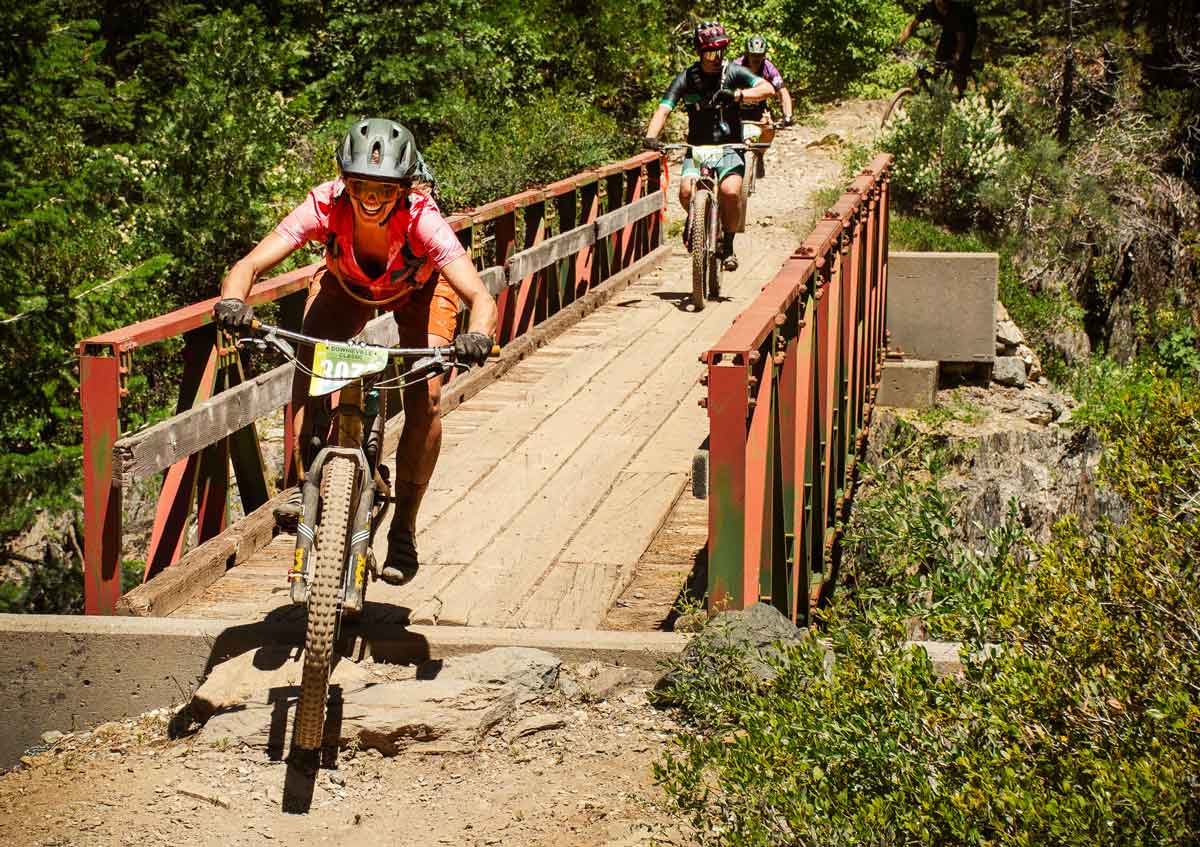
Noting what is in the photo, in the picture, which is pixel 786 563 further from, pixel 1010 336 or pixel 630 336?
pixel 1010 336

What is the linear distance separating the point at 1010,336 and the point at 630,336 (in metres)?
4.79

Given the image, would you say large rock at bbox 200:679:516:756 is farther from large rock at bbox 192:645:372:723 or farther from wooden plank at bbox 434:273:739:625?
wooden plank at bbox 434:273:739:625

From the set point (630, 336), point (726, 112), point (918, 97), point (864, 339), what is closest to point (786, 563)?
point (864, 339)

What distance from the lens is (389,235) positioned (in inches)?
206

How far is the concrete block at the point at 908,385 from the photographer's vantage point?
42.2ft

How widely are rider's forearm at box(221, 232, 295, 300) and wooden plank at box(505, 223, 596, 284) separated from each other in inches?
204

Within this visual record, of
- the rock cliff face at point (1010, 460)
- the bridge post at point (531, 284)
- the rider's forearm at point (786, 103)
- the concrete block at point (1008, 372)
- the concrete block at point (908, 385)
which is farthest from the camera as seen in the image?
the concrete block at point (1008, 372)

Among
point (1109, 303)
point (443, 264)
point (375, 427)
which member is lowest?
point (1109, 303)

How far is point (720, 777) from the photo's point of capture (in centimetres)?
402

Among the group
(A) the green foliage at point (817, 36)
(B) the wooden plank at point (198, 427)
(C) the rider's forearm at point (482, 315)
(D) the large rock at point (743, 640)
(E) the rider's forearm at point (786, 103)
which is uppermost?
(A) the green foliage at point (817, 36)

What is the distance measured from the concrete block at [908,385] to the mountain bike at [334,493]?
332 inches

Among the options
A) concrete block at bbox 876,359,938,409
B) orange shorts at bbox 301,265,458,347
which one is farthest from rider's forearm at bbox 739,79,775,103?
orange shorts at bbox 301,265,458,347

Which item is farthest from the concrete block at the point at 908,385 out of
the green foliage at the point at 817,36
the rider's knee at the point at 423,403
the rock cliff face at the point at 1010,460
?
the green foliage at the point at 817,36

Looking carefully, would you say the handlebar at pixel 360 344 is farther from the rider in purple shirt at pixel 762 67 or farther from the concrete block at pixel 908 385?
the rider in purple shirt at pixel 762 67
